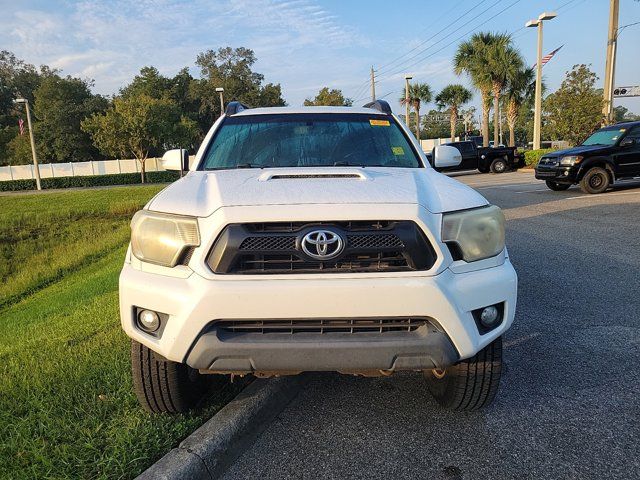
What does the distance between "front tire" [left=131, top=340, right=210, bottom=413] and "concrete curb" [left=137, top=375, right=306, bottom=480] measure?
20cm

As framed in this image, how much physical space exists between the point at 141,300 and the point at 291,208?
0.82 metres

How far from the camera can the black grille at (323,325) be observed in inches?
86.5

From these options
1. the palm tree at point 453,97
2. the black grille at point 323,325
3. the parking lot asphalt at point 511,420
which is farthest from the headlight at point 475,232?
the palm tree at point 453,97

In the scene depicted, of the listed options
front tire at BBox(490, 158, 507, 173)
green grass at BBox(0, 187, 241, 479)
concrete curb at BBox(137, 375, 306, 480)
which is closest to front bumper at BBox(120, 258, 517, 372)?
concrete curb at BBox(137, 375, 306, 480)

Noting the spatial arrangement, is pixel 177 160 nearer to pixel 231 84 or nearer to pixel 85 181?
pixel 85 181

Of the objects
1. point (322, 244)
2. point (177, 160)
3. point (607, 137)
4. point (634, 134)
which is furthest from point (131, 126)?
point (322, 244)

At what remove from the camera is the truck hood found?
2.30 meters

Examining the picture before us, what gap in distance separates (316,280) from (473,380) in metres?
1.07

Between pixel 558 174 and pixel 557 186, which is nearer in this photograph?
pixel 558 174

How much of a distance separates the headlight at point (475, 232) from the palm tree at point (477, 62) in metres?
34.6

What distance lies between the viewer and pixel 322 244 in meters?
2.18

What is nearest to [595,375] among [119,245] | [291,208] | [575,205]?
[291,208]

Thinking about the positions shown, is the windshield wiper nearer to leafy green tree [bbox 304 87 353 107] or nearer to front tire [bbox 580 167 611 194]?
front tire [bbox 580 167 611 194]

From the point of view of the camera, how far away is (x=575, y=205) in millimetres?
11328
